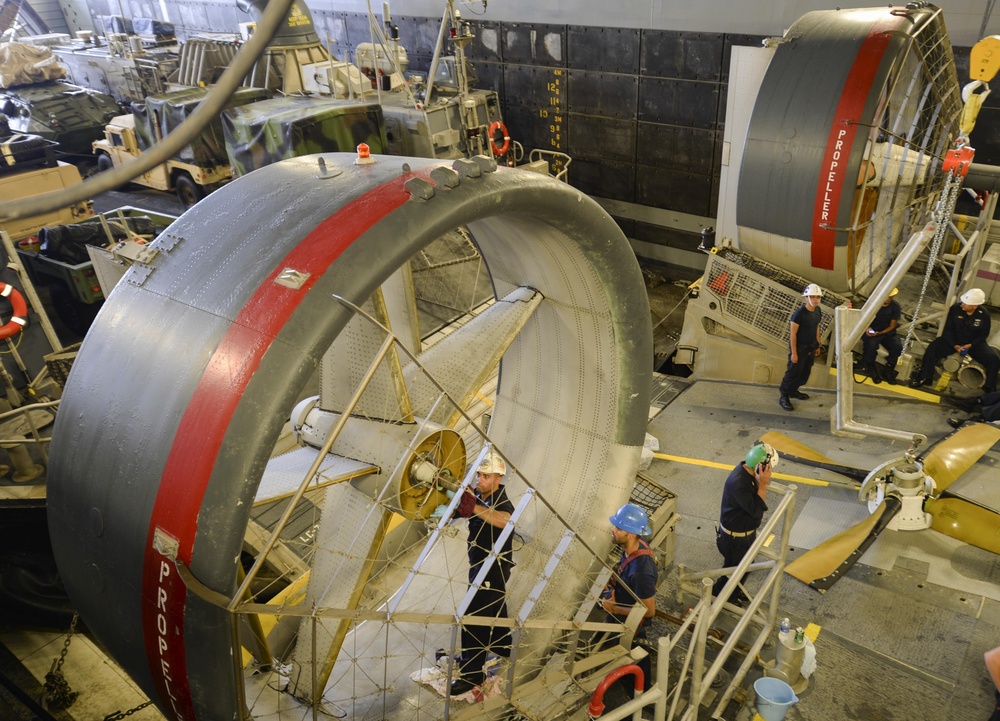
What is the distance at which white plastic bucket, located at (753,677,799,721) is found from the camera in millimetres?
4691

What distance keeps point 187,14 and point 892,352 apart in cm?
2362

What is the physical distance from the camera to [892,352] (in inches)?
352

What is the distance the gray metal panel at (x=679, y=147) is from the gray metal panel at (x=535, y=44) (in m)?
2.42

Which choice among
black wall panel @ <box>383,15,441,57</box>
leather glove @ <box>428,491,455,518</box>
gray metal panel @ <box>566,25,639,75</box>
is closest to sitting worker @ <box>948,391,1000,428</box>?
leather glove @ <box>428,491,455,518</box>

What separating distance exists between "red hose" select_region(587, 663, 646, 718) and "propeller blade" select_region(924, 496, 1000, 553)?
3.15 metres

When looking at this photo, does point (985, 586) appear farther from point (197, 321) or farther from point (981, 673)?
point (197, 321)

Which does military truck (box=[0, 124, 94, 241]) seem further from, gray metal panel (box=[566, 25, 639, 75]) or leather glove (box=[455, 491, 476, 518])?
leather glove (box=[455, 491, 476, 518])

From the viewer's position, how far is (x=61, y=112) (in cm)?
1833

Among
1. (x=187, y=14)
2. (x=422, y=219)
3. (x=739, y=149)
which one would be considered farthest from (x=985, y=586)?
(x=187, y=14)

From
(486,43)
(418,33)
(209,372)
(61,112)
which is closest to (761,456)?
(209,372)

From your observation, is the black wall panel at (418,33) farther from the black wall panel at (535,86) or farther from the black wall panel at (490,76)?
the black wall panel at (535,86)

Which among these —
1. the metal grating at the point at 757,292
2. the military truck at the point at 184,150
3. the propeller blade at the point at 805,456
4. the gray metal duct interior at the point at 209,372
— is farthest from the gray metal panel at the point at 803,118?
the military truck at the point at 184,150

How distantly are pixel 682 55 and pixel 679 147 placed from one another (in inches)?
64.8

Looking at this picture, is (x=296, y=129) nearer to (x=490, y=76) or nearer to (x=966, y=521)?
(x=490, y=76)
